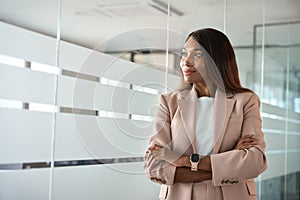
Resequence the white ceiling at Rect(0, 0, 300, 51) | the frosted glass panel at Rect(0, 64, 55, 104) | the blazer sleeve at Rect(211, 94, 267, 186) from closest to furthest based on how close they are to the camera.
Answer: the blazer sleeve at Rect(211, 94, 267, 186) < the frosted glass panel at Rect(0, 64, 55, 104) < the white ceiling at Rect(0, 0, 300, 51)

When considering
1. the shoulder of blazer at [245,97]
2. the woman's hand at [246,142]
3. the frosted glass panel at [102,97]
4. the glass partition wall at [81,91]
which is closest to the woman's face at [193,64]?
the shoulder of blazer at [245,97]

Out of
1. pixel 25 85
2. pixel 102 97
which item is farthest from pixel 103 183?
pixel 25 85

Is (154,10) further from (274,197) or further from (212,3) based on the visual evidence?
(274,197)

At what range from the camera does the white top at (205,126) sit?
166cm

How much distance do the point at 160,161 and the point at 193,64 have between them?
373 mm

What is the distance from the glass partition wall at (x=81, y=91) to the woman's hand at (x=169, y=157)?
53 centimetres

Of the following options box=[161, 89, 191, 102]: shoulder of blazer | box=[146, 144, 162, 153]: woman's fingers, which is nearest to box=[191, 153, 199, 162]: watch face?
box=[146, 144, 162, 153]: woman's fingers

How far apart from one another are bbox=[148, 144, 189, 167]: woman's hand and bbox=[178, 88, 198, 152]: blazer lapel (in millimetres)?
61

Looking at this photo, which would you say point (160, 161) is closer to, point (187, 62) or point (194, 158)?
point (194, 158)

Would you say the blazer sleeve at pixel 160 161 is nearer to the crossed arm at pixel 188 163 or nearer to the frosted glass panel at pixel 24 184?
the crossed arm at pixel 188 163

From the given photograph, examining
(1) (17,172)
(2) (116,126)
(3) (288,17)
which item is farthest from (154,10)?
(3) (288,17)

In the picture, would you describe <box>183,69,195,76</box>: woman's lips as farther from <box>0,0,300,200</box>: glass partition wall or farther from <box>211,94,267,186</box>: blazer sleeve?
<box>0,0,300,200</box>: glass partition wall

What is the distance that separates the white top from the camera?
1663mm

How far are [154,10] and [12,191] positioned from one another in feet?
4.47
